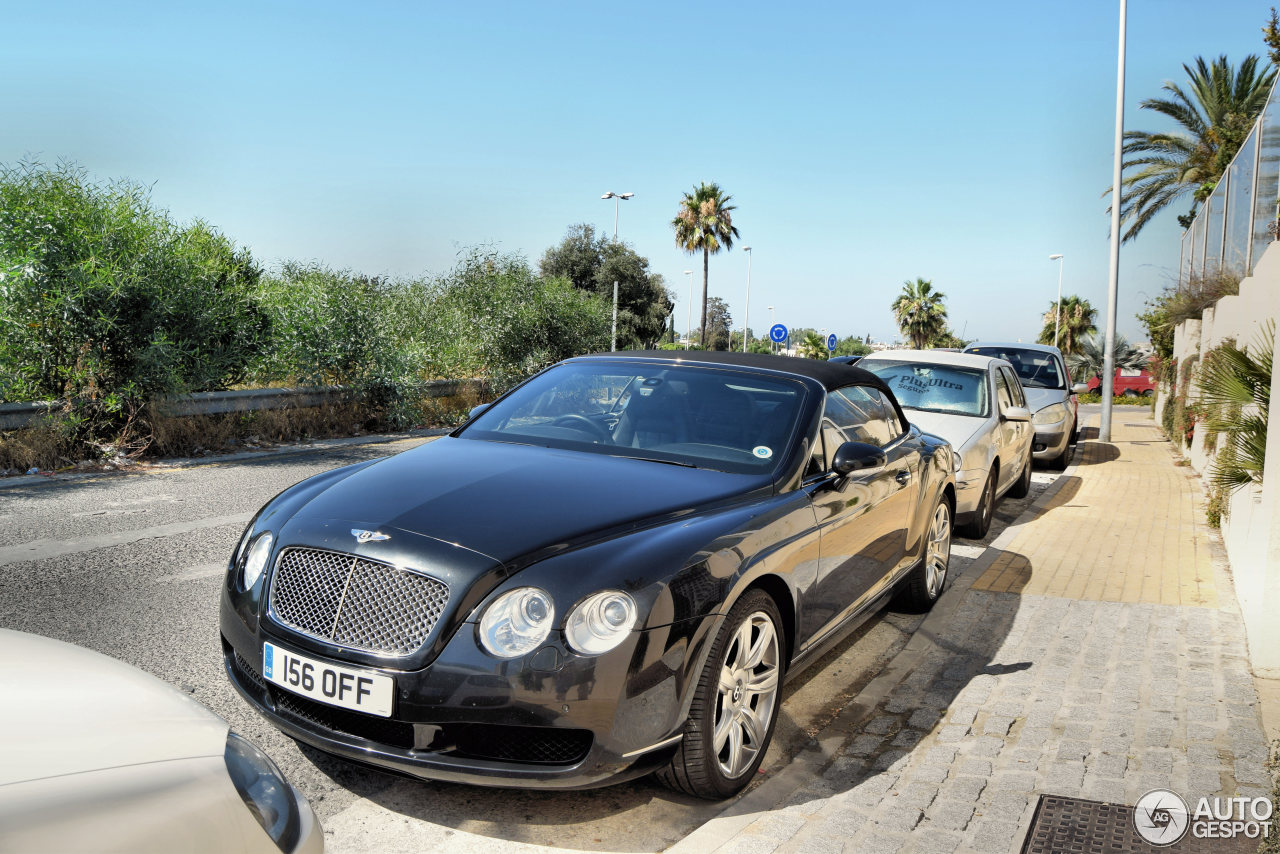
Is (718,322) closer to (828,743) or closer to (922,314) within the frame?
(922,314)

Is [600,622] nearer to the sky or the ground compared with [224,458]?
nearer to the sky

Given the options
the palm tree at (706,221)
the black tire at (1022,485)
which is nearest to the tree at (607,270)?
the palm tree at (706,221)

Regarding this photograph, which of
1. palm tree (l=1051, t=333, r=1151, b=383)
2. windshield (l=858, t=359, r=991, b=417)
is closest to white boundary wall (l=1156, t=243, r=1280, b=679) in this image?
windshield (l=858, t=359, r=991, b=417)

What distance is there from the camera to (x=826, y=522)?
13.4ft

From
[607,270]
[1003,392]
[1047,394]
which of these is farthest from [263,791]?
[607,270]

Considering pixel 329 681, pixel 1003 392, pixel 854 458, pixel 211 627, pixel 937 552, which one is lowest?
pixel 211 627

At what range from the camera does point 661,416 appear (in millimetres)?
4375

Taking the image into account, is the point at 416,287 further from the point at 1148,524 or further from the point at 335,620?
the point at 335,620

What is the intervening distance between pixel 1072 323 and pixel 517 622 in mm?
85953

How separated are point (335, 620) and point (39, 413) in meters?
8.22

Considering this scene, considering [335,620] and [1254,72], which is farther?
[1254,72]

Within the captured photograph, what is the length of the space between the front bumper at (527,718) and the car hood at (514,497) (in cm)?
34

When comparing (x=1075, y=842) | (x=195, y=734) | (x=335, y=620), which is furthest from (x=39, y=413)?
(x=1075, y=842)

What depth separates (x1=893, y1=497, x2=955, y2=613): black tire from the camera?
5.80 metres
